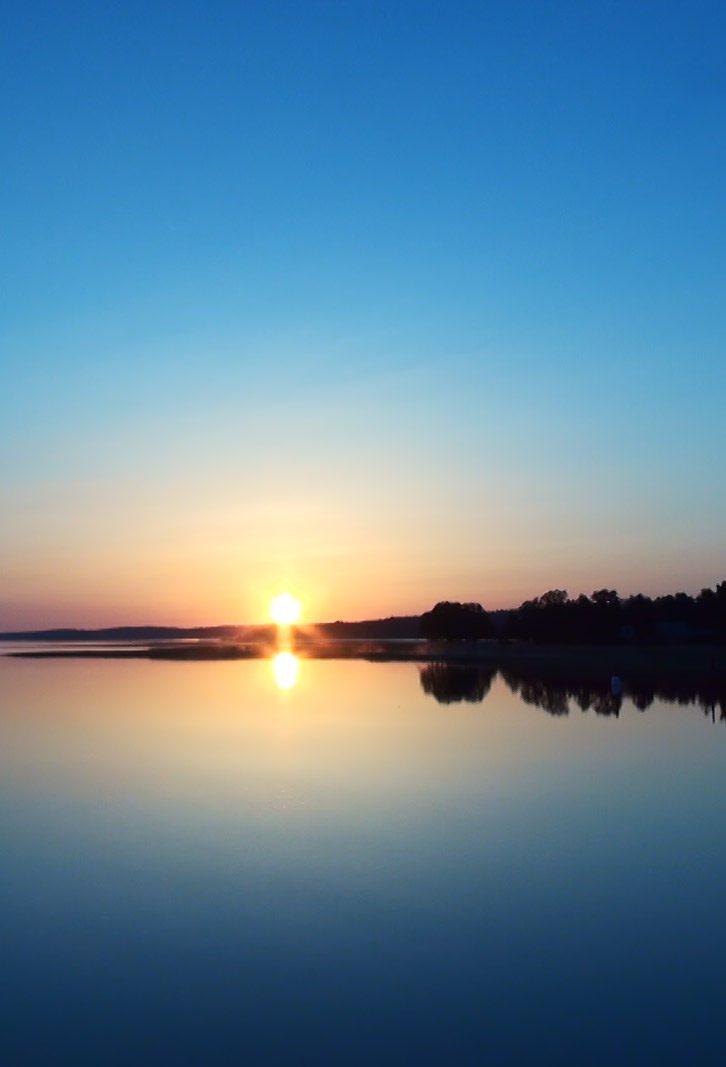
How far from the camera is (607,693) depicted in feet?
120

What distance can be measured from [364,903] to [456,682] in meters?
35.0

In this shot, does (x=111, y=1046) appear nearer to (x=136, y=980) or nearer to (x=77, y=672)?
(x=136, y=980)

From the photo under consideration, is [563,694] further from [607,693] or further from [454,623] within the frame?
[454,623]

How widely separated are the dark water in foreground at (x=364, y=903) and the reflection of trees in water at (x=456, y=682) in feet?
45.0

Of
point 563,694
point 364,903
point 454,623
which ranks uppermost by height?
point 454,623

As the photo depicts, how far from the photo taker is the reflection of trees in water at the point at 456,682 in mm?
36594

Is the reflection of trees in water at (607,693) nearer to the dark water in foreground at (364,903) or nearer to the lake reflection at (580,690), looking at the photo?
the lake reflection at (580,690)

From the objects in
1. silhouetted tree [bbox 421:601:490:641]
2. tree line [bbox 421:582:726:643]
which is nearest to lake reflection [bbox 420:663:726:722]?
tree line [bbox 421:582:726:643]

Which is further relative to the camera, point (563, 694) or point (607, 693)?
point (563, 694)

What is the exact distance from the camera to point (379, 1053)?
701 cm

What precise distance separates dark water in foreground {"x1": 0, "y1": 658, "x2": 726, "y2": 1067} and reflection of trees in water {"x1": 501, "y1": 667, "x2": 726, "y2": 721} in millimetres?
8936

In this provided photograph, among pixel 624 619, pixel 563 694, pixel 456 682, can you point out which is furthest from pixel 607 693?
pixel 624 619

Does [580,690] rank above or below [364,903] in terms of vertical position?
above

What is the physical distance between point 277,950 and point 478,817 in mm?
6126
